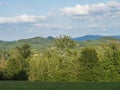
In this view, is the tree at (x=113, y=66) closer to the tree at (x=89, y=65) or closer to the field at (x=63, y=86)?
the tree at (x=89, y=65)

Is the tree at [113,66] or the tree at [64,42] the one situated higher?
the tree at [64,42]

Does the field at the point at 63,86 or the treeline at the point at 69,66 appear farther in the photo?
the treeline at the point at 69,66

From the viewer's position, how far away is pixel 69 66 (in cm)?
11062

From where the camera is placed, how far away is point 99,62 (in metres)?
108

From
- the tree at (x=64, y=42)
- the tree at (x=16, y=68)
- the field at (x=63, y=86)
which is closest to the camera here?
the field at (x=63, y=86)

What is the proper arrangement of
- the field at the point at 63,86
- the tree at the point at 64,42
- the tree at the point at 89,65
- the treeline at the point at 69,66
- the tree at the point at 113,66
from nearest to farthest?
1. the field at the point at 63,86
2. the tree at the point at 113,66
3. the treeline at the point at 69,66
4. the tree at the point at 89,65
5. the tree at the point at 64,42

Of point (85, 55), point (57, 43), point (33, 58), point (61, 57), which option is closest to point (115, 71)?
point (85, 55)

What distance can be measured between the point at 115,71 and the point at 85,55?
1059 cm

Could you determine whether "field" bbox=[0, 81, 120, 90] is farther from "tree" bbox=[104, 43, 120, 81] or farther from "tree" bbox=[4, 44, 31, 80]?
"tree" bbox=[4, 44, 31, 80]

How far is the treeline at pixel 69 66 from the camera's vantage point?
4198 inches

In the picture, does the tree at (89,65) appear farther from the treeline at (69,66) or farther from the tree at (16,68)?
the tree at (16,68)

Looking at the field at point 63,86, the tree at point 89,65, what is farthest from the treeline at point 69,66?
the field at point 63,86

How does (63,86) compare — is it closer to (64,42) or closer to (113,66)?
(113,66)

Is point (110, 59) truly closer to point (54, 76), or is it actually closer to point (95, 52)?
point (95, 52)
